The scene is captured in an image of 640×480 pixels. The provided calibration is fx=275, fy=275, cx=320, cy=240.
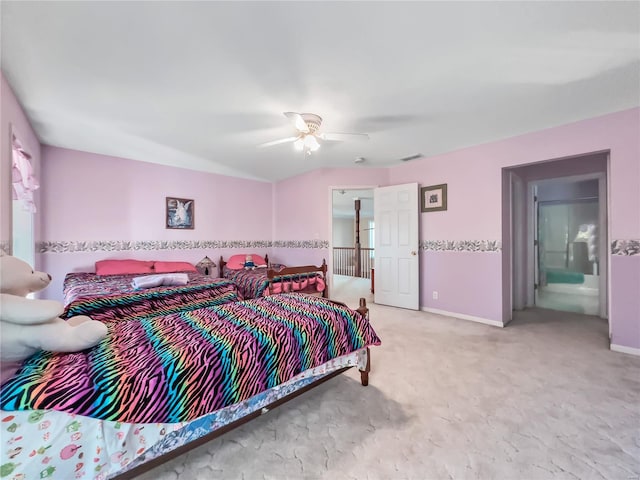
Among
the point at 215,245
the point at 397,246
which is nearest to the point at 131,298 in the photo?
the point at 215,245

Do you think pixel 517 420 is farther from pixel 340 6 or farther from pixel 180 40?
pixel 180 40

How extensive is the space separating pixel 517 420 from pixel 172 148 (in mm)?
4481

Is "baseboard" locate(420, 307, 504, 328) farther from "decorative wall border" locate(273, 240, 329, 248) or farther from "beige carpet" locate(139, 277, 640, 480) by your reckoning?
"decorative wall border" locate(273, 240, 329, 248)

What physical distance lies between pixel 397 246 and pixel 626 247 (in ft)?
8.12

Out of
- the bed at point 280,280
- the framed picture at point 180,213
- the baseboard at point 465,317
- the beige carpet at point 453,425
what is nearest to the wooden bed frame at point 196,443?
the beige carpet at point 453,425

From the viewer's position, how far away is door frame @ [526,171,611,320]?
3.64 meters

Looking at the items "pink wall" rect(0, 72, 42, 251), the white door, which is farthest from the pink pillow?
the white door

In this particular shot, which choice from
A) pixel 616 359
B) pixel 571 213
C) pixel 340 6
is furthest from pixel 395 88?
pixel 571 213

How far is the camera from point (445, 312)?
3992 millimetres

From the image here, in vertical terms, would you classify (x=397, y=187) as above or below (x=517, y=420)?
above

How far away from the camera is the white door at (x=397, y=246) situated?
4.24 m

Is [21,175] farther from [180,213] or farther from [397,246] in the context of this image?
[397,246]

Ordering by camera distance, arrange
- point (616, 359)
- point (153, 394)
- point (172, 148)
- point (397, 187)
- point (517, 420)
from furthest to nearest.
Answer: point (397, 187), point (172, 148), point (616, 359), point (517, 420), point (153, 394)

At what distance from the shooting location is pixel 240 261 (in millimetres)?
4953
